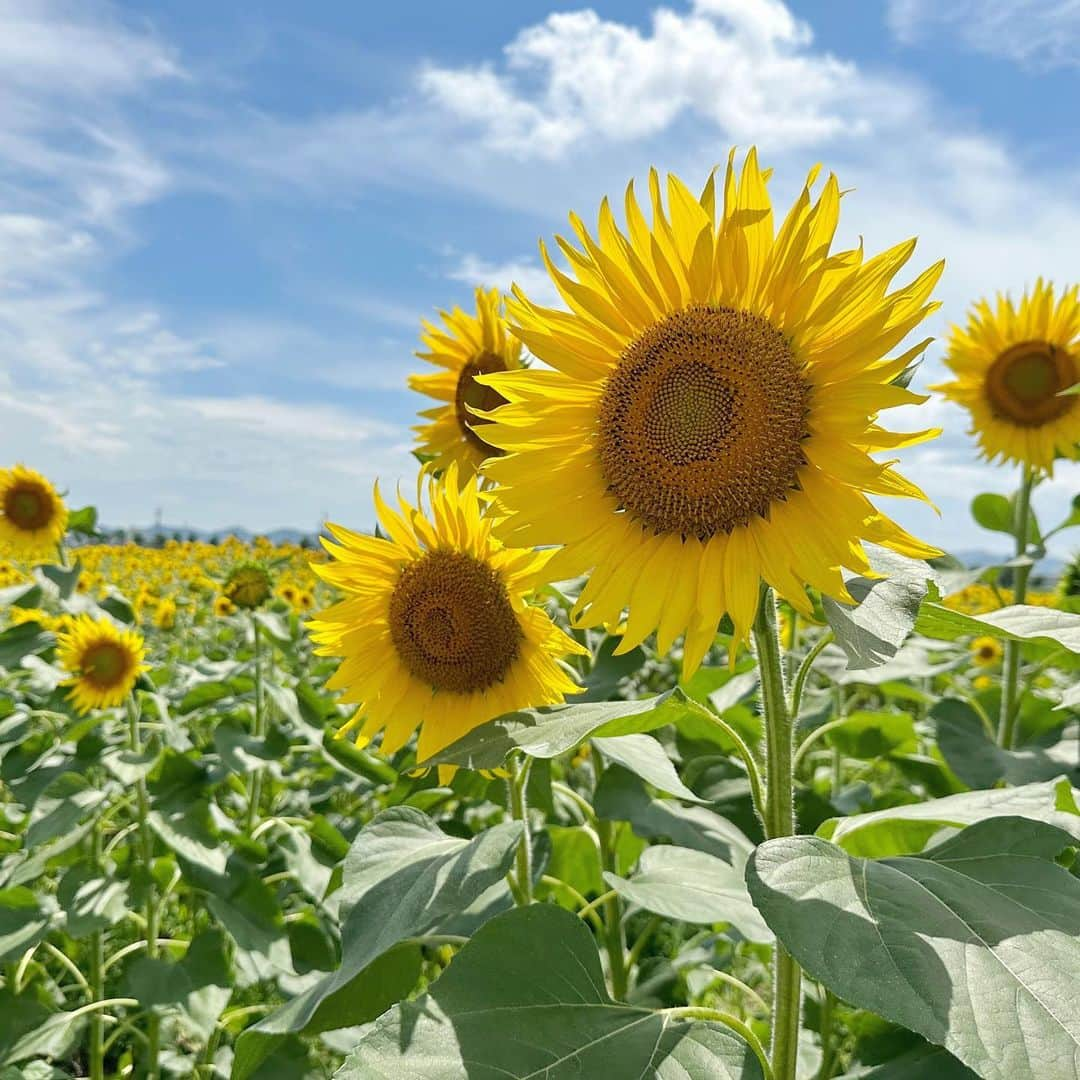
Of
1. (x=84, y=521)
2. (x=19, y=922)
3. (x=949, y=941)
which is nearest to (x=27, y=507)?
(x=84, y=521)

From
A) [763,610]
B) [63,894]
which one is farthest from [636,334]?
[63,894]

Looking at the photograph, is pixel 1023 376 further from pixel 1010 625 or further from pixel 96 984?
pixel 96 984

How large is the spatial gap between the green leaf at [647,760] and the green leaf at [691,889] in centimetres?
20

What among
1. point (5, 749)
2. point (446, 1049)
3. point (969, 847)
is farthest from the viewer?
point (5, 749)

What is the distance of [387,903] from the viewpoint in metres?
1.44

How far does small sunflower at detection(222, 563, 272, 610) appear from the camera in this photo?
4.50 meters

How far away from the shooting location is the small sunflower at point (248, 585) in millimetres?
4504

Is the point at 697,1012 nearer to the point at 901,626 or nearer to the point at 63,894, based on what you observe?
the point at 901,626

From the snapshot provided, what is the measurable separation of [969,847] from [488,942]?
2.07ft

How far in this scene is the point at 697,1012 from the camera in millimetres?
1307

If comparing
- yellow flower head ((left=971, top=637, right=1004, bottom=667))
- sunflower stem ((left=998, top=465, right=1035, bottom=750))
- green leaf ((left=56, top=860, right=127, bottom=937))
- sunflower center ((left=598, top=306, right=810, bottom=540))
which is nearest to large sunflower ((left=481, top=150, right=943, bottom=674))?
sunflower center ((left=598, top=306, right=810, bottom=540))

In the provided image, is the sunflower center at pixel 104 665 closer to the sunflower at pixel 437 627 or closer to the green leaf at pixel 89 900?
the green leaf at pixel 89 900

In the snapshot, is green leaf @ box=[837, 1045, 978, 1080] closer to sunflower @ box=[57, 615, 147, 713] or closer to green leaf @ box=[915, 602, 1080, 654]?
green leaf @ box=[915, 602, 1080, 654]

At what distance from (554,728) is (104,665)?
2873mm
